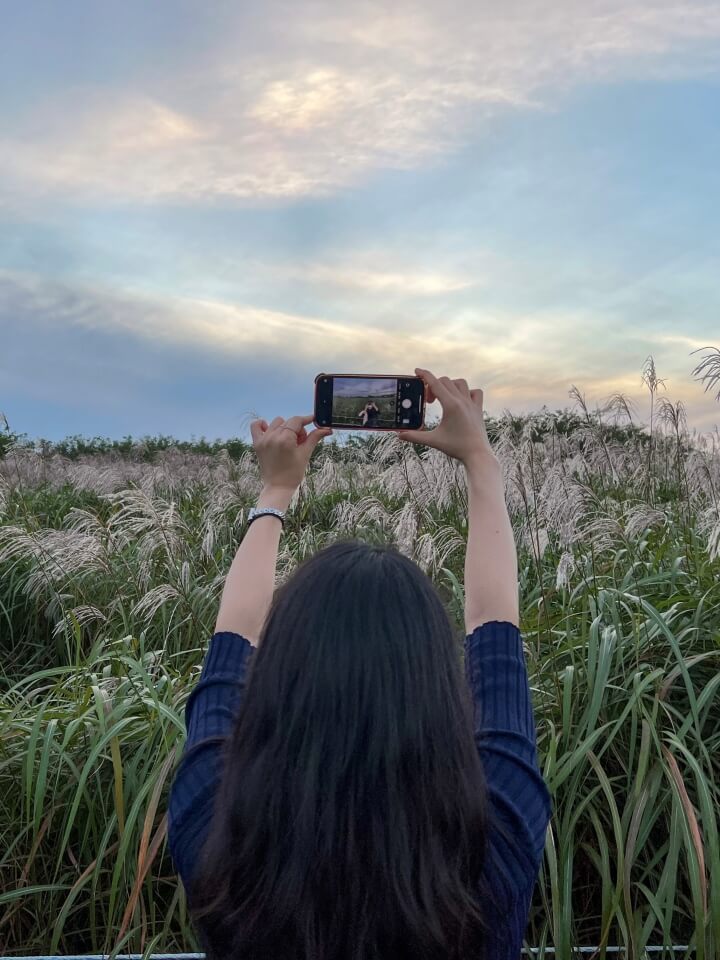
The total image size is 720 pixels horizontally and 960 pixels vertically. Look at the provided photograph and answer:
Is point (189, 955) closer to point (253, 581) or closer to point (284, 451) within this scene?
point (253, 581)

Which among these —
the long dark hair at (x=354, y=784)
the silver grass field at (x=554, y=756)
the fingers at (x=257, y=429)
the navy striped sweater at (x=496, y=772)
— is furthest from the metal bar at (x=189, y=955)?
the fingers at (x=257, y=429)

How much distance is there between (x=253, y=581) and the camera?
1718 millimetres

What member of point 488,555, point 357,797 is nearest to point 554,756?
point 488,555

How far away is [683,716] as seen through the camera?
3.16 meters

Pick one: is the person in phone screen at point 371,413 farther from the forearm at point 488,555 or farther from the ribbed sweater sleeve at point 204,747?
the ribbed sweater sleeve at point 204,747

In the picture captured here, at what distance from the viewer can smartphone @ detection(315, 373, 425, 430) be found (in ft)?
6.28

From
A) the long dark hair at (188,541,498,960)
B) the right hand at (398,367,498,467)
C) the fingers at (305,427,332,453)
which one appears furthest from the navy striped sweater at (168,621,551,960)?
the fingers at (305,427,332,453)

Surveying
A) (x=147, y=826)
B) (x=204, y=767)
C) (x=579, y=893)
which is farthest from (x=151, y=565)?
(x=204, y=767)

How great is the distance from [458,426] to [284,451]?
381mm

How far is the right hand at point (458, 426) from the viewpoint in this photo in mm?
1760

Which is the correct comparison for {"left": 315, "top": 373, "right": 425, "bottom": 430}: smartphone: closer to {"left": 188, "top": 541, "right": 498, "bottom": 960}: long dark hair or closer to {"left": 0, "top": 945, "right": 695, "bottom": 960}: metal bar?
{"left": 188, "top": 541, "right": 498, "bottom": 960}: long dark hair

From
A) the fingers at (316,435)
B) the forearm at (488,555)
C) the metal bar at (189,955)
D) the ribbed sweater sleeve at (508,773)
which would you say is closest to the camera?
the ribbed sweater sleeve at (508,773)

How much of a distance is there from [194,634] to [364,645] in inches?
151

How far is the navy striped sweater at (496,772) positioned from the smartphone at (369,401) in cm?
57
